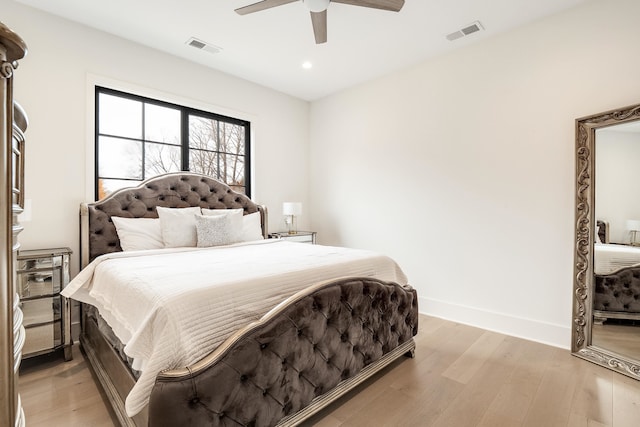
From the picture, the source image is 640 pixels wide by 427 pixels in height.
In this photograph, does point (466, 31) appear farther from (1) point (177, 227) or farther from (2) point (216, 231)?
(1) point (177, 227)

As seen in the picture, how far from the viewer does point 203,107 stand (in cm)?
360

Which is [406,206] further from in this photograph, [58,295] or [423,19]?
[58,295]

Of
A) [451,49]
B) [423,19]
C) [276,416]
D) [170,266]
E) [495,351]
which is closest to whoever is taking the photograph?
[276,416]

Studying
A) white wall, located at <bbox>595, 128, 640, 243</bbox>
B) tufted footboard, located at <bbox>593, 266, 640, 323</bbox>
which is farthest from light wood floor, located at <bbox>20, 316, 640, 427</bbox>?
white wall, located at <bbox>595, 128, 640, 243</bbox>

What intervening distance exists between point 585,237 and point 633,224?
0.29m

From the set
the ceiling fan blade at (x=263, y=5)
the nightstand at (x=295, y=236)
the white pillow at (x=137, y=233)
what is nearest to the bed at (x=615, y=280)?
the ceiling fan blade at (x=263, y=5)

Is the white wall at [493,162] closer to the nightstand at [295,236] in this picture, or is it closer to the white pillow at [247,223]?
the nightstand at [295,236]

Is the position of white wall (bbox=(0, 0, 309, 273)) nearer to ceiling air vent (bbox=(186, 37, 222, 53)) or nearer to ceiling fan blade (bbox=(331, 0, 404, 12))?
ceiling air vent (bbox=(186, 37, 222, 53))

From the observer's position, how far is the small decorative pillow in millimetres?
2816

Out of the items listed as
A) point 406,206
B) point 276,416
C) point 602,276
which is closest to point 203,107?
point 406,206

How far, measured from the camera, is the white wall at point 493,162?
2.49 metres

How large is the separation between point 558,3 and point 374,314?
284cm

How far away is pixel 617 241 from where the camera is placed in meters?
2.27

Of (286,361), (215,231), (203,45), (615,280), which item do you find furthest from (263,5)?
(615,280)
